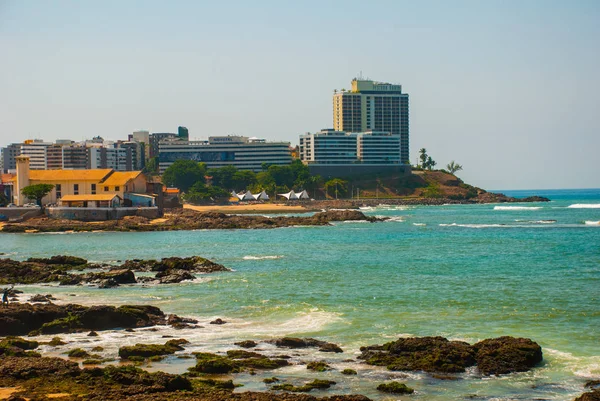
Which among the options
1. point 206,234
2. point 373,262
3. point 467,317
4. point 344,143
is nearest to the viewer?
point 467,317

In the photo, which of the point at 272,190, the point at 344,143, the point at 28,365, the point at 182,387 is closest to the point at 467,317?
the point at 182,387

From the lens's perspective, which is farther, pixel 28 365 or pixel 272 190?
pixel 272 190

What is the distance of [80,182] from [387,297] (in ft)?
213

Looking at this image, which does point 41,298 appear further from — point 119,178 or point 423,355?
point 119,178

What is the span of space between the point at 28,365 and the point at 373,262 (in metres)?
28.9

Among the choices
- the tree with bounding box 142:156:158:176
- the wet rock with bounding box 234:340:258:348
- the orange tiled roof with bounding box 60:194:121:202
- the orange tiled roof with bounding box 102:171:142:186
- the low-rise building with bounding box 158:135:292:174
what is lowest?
the wet rock with bounding box 234:340:258:348

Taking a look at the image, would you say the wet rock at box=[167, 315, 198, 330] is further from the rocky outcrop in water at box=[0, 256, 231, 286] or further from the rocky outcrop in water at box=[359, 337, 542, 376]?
the rocky outcrop in water at box=[0, 256, 231, 286]

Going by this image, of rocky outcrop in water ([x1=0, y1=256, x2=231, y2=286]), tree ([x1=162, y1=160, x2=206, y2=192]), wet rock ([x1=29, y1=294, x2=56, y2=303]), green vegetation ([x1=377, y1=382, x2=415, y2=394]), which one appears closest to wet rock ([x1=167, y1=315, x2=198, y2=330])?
wet rock ([x1=29, y1=294, x2=56, y2=303])

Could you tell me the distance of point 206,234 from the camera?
75125 millimetres

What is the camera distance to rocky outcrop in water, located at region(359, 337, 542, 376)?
21.2 metres

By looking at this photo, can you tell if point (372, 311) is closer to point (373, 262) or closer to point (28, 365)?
point (28, 365)

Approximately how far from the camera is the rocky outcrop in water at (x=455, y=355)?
2122cm

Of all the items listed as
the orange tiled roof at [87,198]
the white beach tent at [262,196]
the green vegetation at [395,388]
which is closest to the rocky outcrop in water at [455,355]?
the green vegetation at [395,388]

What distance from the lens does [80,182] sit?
92.0 metres
